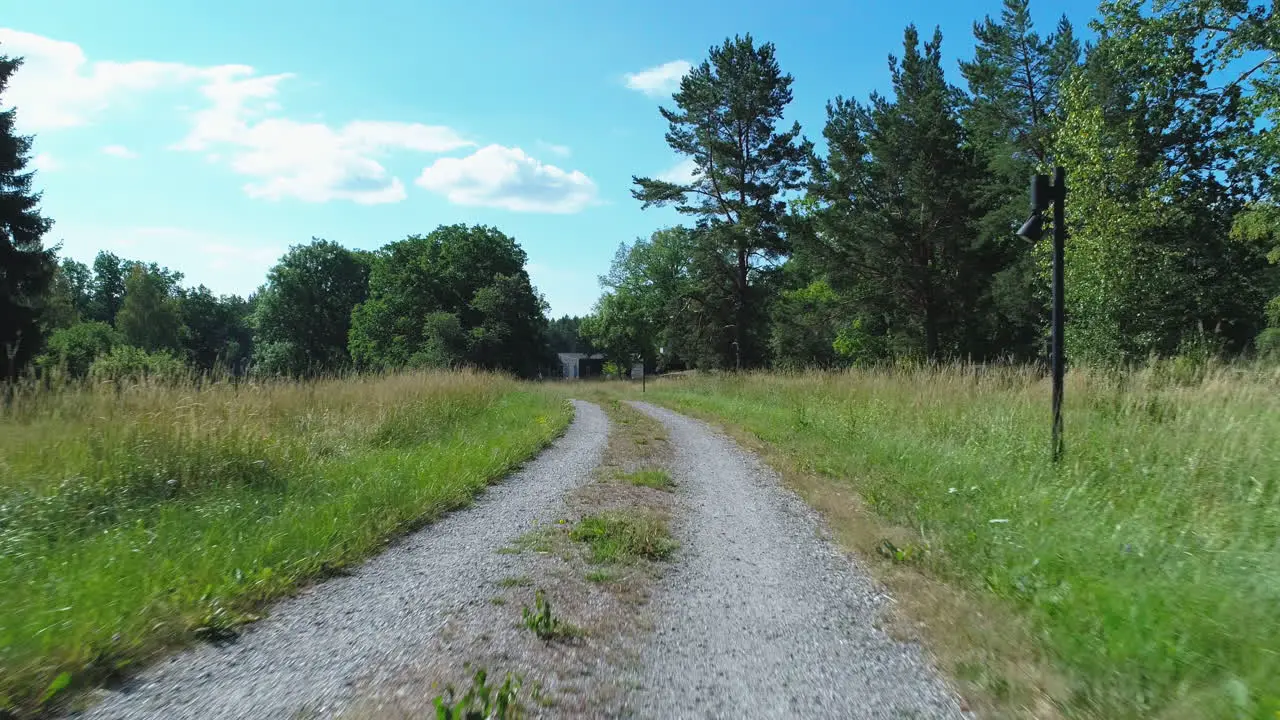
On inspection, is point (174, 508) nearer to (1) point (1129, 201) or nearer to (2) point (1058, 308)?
(2) point (1058, 308)

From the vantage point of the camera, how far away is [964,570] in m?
4.99

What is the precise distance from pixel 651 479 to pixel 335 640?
17.8 feet

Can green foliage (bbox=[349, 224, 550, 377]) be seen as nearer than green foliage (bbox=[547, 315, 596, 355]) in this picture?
Yes

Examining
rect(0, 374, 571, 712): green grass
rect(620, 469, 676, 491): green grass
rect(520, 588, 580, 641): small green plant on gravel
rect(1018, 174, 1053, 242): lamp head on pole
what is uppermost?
rect(1018, 174, 1053, 242): lamp head on pole

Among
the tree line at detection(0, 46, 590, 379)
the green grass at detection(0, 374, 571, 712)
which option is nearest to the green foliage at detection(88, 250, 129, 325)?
the tree line at detection(0, 46, 590, 379)

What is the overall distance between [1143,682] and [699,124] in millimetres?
31953

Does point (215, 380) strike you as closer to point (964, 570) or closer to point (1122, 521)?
point (964, 570)

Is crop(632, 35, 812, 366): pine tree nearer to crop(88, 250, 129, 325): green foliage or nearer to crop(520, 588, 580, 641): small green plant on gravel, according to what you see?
crop(520, 588, 580, 641): small green plant on gravel

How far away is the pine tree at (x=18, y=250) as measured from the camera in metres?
19.3

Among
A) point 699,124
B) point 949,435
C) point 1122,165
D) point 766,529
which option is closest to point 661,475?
point 766,529

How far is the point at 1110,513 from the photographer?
19.1 feet

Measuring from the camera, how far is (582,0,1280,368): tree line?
19.6 meters

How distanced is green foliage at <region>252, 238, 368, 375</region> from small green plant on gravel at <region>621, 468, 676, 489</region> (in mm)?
64508

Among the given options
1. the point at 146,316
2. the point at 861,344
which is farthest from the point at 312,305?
the point at 861,344
